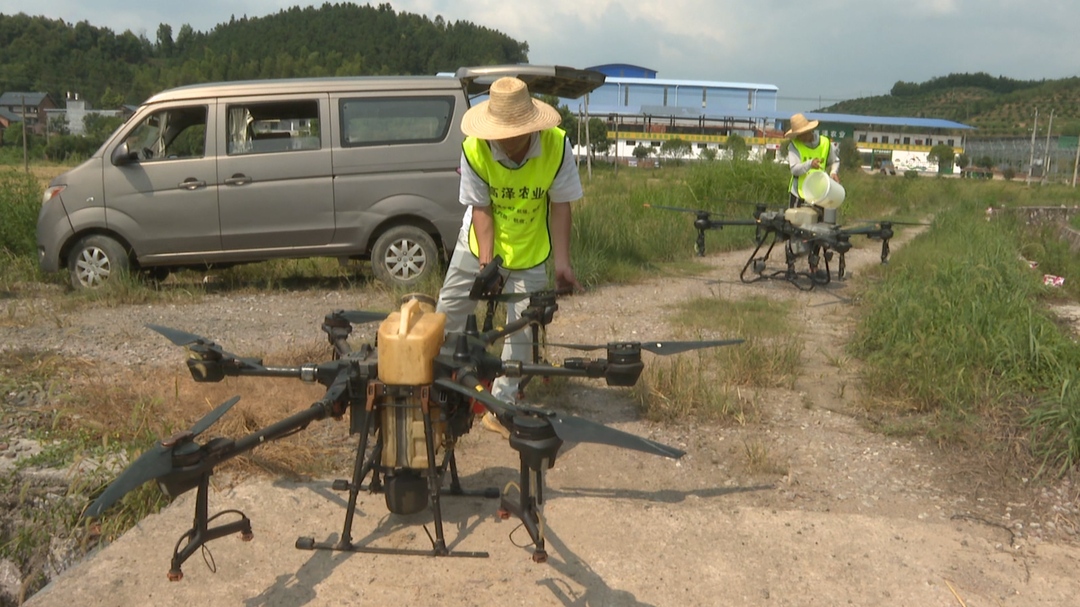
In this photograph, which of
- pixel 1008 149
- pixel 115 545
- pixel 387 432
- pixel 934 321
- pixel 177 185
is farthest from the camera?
pixel 1008 149

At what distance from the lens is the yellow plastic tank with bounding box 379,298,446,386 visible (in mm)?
3131

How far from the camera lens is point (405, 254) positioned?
8.85 meters

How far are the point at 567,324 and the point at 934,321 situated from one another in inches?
107

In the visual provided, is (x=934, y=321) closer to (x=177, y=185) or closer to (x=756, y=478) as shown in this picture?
(x=756, y=478)

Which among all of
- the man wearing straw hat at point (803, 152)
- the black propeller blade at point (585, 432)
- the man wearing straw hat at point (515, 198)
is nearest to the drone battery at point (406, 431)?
the black propeller blade at point (585, 432)

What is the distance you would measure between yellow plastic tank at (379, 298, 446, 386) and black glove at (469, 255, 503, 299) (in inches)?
29.5

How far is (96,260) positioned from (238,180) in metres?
1.54

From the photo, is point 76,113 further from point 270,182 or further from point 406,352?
point 406,352

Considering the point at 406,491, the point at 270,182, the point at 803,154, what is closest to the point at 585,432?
the point at 406,491

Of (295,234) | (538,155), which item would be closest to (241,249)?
(295,234)

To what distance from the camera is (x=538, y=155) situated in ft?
15.0

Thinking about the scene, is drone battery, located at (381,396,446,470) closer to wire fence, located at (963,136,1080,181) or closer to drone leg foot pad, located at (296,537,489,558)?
drone leg foot pad, located at (296,537,489,558)

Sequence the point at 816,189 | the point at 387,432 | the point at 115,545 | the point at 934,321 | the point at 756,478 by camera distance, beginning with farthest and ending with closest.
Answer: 1. the point at 816,189
2. the point at 934,321
3. the point at 756,478
4. the point at 115,545
5. the point at 387,432

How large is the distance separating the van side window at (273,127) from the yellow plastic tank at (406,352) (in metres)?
5.99
